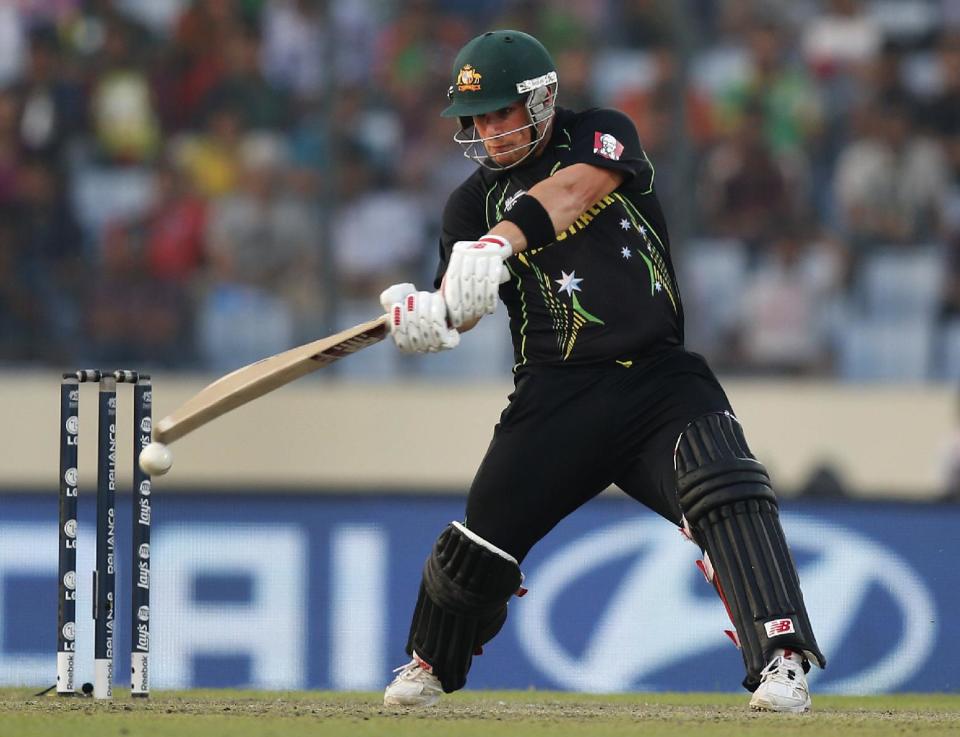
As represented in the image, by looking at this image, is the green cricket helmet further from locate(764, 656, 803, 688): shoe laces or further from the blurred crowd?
the blurred crowd

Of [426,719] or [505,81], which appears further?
[505,81]

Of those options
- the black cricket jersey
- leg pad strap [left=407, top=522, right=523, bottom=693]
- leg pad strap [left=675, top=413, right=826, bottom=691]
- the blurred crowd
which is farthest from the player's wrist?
the blurred crowd

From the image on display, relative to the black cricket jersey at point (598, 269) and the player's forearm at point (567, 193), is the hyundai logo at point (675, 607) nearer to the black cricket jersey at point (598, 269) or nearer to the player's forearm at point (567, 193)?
the black cricket jersey at point (598, 269)

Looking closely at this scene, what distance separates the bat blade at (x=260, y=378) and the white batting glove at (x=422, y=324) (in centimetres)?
7

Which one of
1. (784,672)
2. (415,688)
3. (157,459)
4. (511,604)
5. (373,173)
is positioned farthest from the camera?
(373,173)

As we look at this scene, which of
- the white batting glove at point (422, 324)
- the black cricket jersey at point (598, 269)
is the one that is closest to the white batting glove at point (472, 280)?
the white batting glove at point (422, 324)

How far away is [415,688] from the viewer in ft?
17.1

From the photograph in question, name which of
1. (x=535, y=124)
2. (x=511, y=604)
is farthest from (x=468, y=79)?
(x=511, y=604)

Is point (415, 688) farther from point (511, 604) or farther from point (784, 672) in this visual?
point (511, 604)

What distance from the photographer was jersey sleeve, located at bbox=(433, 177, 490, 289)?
17.2 ft

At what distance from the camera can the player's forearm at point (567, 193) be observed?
15.6 ft

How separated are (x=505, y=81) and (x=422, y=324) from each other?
33.7 inches

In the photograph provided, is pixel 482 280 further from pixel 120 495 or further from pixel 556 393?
pixel 120 495

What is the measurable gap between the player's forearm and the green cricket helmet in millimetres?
211
